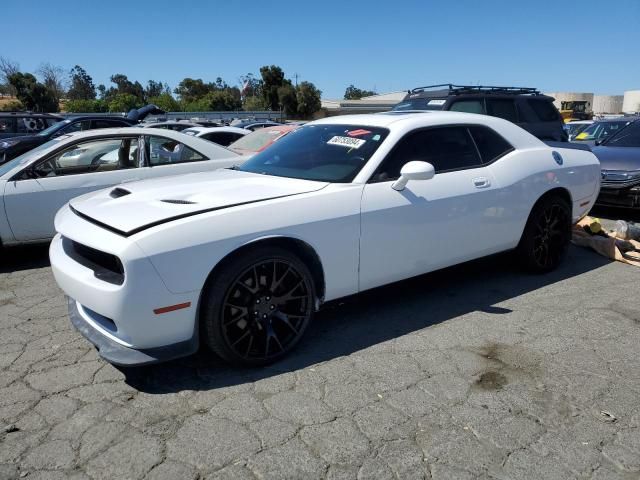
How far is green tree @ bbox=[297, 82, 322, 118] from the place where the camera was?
6034 cm

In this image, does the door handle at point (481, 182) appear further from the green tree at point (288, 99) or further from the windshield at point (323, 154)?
the green tree at point (288, 99)

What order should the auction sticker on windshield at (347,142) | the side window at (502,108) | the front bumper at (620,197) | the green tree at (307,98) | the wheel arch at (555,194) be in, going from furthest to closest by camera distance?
the green tree at (307,98) < the side window at (502,108) < the front bumper at (620,197) < the wheel arch at (555,194) < the auction sticker on windshield at (347,142)

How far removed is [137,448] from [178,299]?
0.75 metres

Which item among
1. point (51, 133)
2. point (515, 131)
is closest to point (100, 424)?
point (515, 131)

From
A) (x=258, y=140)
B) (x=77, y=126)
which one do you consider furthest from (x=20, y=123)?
(x=258, y=140)

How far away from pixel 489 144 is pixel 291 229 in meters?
2.21

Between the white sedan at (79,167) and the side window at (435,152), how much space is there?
10.2 ft

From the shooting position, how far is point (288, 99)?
60.3m

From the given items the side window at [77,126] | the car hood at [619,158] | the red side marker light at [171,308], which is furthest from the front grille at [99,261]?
the side window at [77,126]

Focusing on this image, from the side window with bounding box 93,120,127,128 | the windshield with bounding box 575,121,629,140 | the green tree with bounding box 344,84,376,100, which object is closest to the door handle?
the windshield with bounding box 575,121,629,140

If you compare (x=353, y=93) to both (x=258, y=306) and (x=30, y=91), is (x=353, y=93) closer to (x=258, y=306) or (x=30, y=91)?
(x=30, y=91)

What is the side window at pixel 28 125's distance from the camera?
46.1 feet

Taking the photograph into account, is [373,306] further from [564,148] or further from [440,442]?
[564,148]

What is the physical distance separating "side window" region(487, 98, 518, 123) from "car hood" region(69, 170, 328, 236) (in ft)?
18.9
